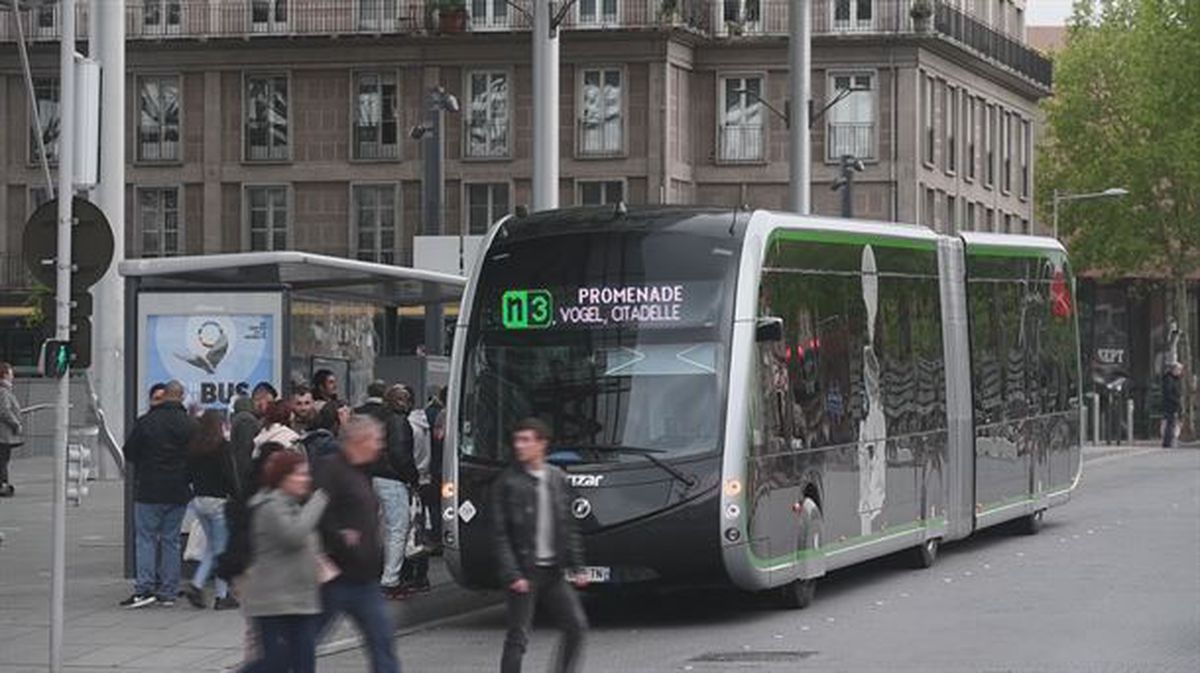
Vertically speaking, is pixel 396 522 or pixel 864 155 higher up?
pixel 864 155

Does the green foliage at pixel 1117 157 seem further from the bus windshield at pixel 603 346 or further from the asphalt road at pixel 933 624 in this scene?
the bus windshield at pixel 603 346

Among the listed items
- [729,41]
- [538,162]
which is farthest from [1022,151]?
[538,162]

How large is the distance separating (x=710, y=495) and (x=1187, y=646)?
3.59 m

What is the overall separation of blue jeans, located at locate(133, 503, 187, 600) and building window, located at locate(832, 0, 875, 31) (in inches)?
1925

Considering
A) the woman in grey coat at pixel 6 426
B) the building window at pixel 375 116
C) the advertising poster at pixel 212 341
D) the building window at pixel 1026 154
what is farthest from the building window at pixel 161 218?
the advertising poster at pixel 212 341

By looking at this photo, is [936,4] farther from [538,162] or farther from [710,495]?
[710,495]

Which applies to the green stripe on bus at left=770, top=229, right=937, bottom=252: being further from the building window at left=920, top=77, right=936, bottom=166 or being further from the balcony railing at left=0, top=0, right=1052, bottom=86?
the building window at left=920, top=77, right=936, bottom=166

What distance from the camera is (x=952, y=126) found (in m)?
70.6

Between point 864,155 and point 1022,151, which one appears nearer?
point 864,155

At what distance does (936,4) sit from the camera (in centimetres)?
6825

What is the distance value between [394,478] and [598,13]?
4517 centimetres

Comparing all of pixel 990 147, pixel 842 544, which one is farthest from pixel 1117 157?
pixel 842 544

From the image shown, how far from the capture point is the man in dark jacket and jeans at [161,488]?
19.9 m

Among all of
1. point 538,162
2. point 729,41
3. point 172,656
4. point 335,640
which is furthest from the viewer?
point 729,41
